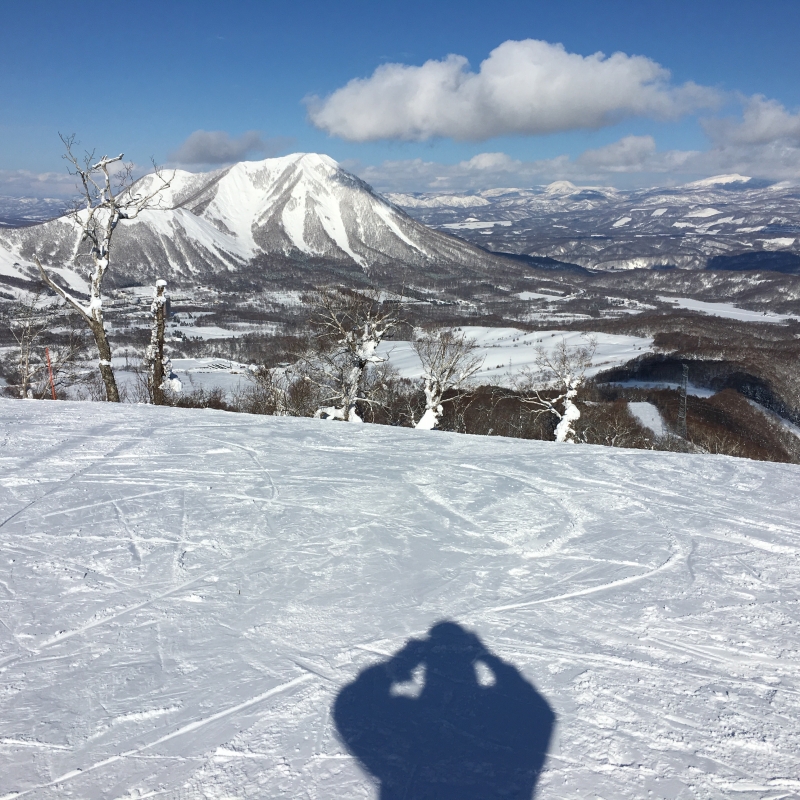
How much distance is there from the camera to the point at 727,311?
162 meters

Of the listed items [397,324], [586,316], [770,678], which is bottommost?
[770,678]

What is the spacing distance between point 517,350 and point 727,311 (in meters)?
104

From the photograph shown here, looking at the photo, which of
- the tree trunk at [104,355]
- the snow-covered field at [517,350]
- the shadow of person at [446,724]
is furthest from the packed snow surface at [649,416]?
the shadow of person at [446,724]

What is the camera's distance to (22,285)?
574ft

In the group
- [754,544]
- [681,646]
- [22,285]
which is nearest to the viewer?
[681,646]

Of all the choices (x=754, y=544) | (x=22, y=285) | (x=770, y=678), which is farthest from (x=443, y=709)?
(x=22, y=285)

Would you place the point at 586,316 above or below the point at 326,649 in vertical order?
above

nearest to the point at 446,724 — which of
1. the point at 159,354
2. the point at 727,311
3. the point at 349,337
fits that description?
the point at 349,337

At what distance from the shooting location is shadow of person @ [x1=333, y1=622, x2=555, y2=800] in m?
2.70

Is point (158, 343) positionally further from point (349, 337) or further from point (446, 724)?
point (446, 724)

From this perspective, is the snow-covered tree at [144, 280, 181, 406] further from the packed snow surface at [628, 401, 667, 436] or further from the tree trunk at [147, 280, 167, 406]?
the packed snow surface at [628, 401, 667, 436]

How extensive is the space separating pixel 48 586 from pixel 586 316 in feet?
520

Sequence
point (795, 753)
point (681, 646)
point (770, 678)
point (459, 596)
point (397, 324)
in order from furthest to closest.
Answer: point (397, 324) < point (459, 596) < point (681, 646) < point (770, 678) < point (795, 753)

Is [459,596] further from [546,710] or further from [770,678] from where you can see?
[770,678]
